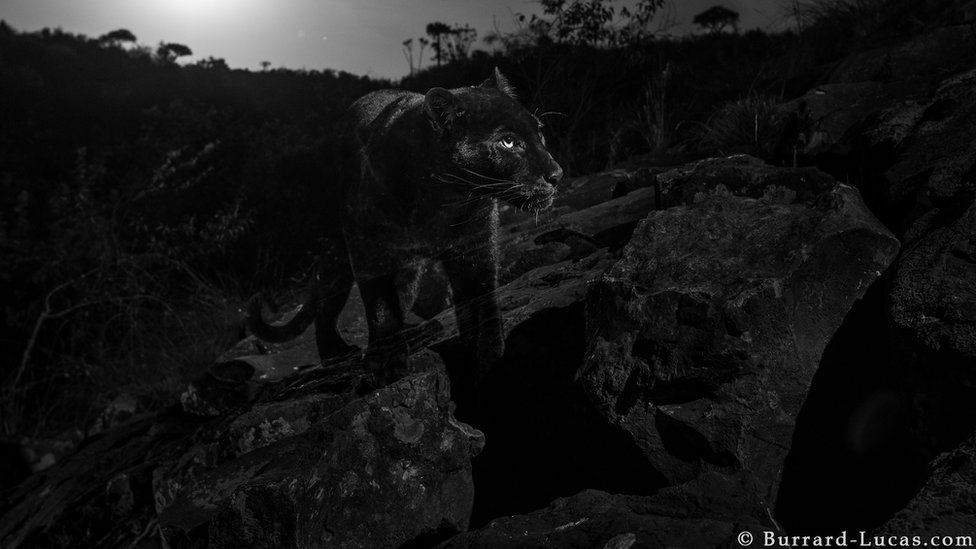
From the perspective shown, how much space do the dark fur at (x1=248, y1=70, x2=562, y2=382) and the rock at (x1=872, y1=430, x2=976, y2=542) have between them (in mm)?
1964

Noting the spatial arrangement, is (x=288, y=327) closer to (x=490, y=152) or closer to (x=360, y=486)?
(x=490, y=152)

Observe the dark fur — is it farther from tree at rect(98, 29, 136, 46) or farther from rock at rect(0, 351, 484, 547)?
tree at rect(98, 29, 136, 46)

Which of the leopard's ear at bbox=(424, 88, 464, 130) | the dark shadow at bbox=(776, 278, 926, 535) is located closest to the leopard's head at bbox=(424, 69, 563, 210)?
the leopard's ear at bbox=(424, 88, 464, 130)

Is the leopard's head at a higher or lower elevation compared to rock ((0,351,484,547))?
higher

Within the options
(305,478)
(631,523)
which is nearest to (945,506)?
(631,523)

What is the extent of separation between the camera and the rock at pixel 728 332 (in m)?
2.37

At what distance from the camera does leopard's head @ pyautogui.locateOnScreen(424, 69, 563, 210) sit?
3.42 meters

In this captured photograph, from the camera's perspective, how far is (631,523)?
1893mm

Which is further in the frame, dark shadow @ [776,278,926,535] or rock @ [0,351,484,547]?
dark shadow @ [776,278,926,535]

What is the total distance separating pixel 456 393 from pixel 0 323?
29.7 feet

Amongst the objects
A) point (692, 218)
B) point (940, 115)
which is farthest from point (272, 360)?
point (940, 115)

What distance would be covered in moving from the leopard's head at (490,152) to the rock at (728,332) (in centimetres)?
82

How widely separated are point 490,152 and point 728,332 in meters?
1.60

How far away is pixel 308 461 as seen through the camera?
236cm
